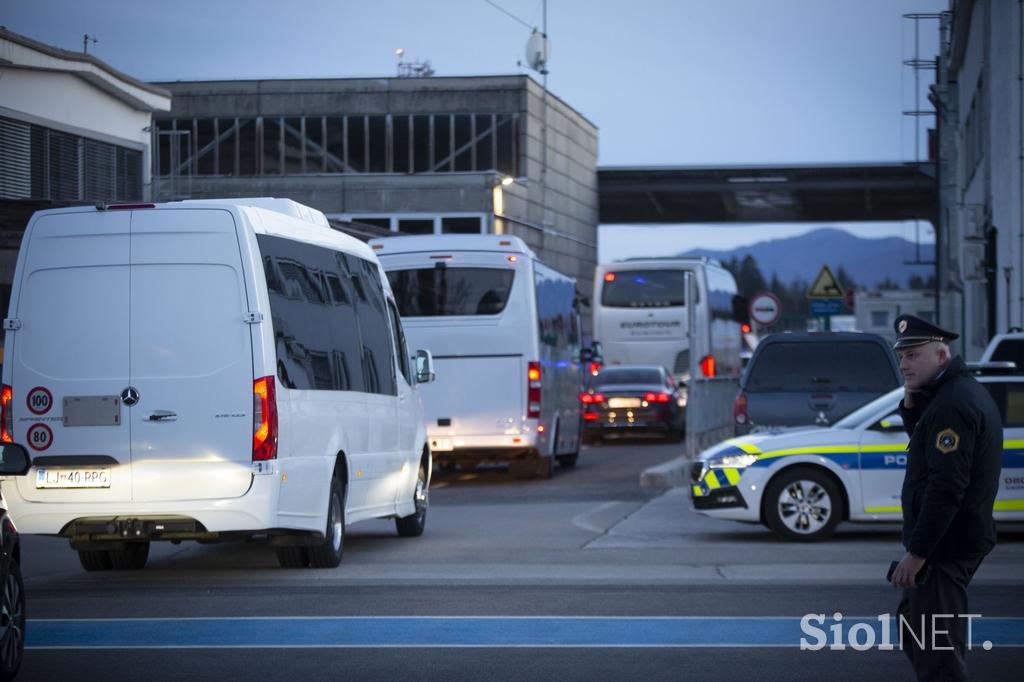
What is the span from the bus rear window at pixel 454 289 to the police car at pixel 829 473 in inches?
353

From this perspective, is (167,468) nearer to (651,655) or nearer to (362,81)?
(651,655)

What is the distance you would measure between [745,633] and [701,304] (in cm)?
3235

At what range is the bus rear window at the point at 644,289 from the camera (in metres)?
A: 42.2

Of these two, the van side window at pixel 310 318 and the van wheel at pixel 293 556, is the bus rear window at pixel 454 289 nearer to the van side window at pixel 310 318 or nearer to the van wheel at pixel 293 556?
the van side window at pixel 310 318

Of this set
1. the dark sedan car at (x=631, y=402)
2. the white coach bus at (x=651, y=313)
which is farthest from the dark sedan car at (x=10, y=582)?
the white coach bus at (x=651, y=313)

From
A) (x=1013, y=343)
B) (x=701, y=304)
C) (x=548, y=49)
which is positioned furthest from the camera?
(x=548, y=49)

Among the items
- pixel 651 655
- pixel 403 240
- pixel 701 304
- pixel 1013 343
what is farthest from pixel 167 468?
pixel 701 304

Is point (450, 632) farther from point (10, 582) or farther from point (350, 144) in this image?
point (350, 144)

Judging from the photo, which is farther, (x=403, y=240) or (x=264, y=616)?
(x=403, y=240)

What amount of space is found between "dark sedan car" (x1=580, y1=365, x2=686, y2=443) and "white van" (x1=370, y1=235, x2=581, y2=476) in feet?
36.8

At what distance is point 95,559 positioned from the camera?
42.7 ft

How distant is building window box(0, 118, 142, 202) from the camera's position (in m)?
29.5

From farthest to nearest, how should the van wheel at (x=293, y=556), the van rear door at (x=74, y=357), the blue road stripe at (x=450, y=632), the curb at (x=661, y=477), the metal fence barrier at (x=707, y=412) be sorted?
the metal fence barrier at (x=707, y=412)
the curb at (x=661, y=477)
the van wheel at (x=293, y=556)
the van rear door at (x=74, y=357)
the blue road stripe at (x=450, y=632)

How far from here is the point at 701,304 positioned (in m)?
41.4
